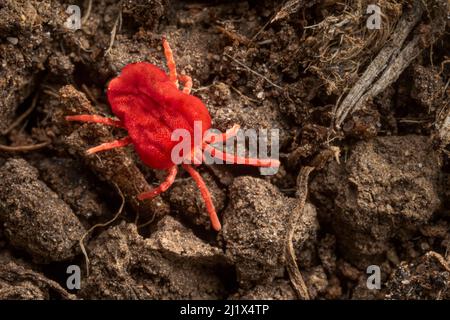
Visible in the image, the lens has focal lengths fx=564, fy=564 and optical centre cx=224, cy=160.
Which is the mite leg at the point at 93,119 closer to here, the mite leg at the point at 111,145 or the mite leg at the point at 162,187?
the mite leg at the point at 111,145

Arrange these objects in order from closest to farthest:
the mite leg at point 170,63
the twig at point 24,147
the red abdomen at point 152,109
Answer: the red abdomen at point 152,109, the mite leg at point 170,63, the twig at point 24,147

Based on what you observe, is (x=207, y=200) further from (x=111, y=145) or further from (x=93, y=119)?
(x=93, y=119)

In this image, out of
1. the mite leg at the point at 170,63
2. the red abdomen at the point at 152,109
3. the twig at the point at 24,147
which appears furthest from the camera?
the twig at the point at 24,147

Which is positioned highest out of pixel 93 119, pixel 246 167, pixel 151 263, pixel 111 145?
pixel 93 119

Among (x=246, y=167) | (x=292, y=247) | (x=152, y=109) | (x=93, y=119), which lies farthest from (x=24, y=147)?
(x=292, y=247)

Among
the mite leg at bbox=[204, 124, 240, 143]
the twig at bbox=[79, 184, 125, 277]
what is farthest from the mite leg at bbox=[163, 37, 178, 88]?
the twig at bbox=[79, 184, 125, 277]

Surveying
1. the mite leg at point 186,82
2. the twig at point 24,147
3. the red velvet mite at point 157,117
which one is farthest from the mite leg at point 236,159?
the twig at point 24,147

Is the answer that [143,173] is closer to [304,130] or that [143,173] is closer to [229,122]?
[229,122]

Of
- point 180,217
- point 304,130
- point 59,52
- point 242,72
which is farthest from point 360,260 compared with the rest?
point 59,52
